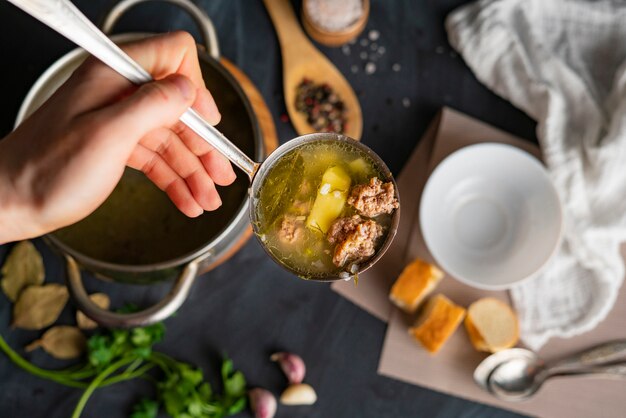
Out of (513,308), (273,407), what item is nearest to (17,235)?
(273,407)

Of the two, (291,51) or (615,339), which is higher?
(291,51)

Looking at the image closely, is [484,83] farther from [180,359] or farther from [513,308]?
[180,359]

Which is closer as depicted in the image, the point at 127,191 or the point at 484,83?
the point at 127,191

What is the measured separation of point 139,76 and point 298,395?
3.15 feet

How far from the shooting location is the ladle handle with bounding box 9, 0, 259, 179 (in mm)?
794

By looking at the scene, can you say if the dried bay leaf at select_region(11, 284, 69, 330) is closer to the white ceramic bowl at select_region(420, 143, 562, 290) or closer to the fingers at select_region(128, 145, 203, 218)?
the fingers at select_region(128, 145, 203, 218)

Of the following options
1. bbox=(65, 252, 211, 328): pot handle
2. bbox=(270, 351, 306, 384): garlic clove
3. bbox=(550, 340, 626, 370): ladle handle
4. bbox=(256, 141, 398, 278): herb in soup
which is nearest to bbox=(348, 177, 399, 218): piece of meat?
bbox=(256, 141, 398, 278): herb in soup

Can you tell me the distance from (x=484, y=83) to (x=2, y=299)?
147 centimetres

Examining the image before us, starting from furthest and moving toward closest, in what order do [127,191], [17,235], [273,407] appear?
[273,407] → [127,191] → [17,235]

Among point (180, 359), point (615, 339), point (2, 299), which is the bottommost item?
point (615, 339)

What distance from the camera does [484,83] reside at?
1685 millimetres

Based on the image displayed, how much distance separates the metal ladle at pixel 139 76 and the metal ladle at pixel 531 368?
689mm

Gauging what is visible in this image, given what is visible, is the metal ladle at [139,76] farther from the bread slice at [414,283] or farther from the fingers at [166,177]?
the bread slice at [414,283]

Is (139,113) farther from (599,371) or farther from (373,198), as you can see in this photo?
(599,371)
